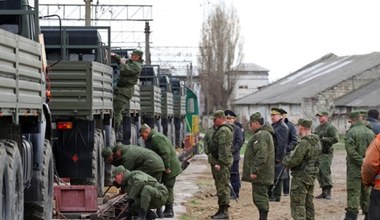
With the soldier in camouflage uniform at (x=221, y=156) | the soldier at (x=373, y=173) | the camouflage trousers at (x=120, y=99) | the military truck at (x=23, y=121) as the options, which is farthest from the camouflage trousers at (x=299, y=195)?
the camouflage trousers at (x=120, y=99)

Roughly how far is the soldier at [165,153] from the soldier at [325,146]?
3.90m

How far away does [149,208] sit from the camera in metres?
14.1

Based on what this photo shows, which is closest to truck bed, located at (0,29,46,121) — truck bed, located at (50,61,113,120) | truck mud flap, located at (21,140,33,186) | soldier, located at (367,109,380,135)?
truck mud flap, located at (21,140,33,186)

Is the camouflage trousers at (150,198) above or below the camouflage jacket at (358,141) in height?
below

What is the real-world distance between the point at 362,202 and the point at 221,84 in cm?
6310

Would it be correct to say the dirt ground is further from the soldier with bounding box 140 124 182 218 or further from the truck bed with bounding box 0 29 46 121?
the truck bed with bounding box 0 29 46 121

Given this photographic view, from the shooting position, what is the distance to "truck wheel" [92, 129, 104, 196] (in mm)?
15602

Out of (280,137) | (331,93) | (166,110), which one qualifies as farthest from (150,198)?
(331,93)

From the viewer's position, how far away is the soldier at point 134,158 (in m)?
14.7

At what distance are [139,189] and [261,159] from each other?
7.12ft

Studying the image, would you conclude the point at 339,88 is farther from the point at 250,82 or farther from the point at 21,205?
the point at 250,82

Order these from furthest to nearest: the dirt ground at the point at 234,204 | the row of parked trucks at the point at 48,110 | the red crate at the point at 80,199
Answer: the dirt ground at the point at 234,204 < the red crate at the point at 80,199 < the row of parked trucks at the point at 48,110

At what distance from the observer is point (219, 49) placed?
76.2 m

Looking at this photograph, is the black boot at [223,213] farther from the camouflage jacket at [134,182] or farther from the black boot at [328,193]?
the black boot at [328,193]
